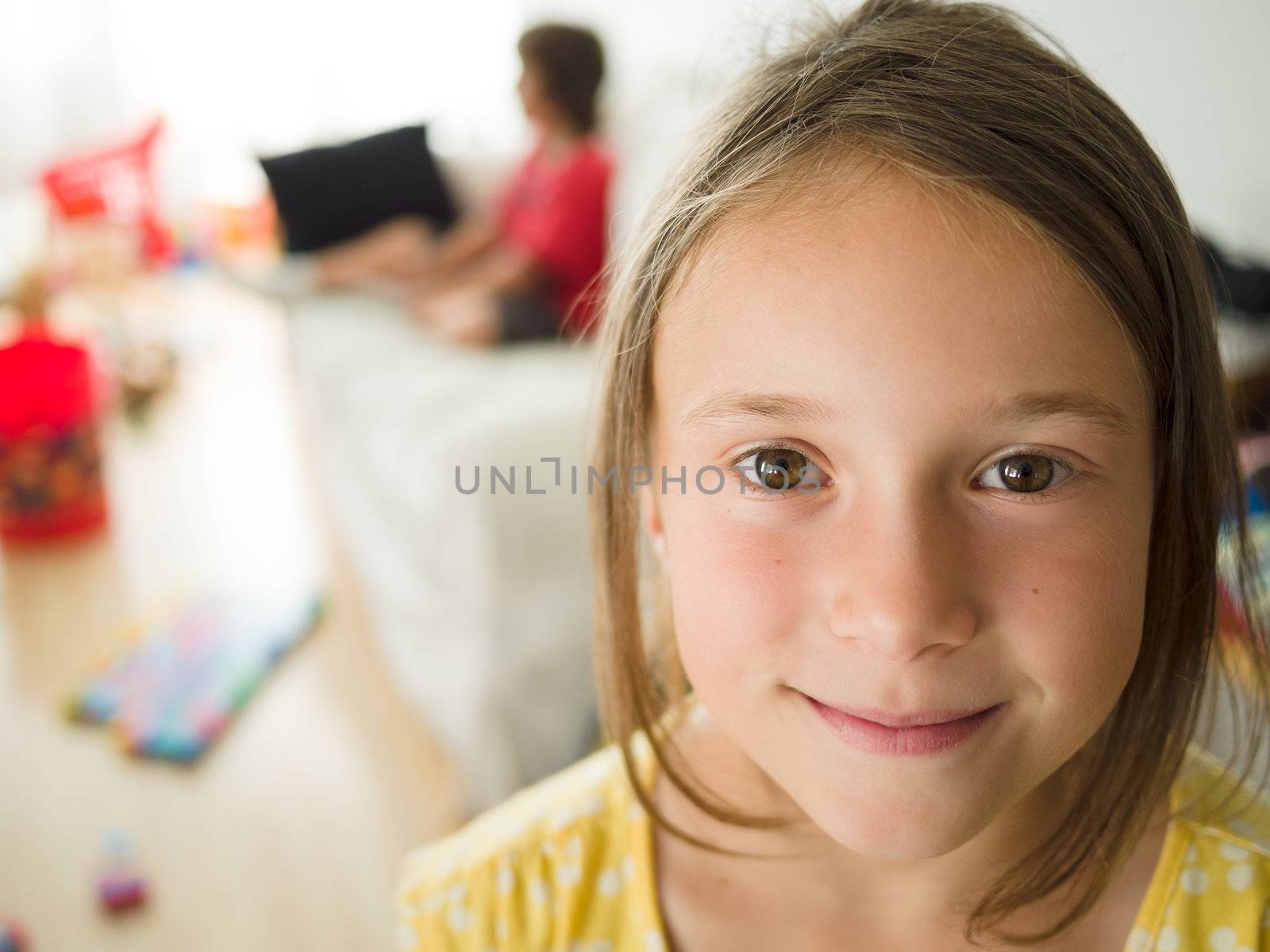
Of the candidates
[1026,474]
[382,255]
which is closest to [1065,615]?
[1026,474]

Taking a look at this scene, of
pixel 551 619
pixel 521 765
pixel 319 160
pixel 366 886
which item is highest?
pixel 319 160

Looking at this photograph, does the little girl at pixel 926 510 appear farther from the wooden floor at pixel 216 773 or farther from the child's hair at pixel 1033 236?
the wooden floor at pixel 216 773

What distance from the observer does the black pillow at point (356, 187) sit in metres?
2.06

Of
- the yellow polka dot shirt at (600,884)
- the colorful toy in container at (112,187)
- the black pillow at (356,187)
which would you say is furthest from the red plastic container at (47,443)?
the yellow polka dot shirt at (600,884)

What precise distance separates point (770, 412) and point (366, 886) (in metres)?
1.16

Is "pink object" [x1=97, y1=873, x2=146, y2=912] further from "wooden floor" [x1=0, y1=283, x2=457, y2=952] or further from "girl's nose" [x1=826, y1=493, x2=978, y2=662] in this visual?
"girl's nose" [x1=826, y1=493, x2=978, y2=662]

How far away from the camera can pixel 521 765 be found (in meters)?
1.43

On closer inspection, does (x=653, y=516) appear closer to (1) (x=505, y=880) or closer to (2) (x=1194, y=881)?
(1) (x=505, y=880)

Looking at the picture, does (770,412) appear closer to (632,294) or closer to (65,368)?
(632,294)

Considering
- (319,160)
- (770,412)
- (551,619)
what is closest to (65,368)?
(319,160)

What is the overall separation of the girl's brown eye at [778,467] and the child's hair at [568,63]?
163 centimetres

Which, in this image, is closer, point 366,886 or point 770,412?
point 770,412

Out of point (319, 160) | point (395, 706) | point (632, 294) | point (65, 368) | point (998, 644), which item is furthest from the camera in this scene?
point (65, 368)

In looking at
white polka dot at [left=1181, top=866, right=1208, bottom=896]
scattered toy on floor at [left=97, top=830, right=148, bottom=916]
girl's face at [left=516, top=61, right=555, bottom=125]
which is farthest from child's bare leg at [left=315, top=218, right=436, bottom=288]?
white polka dot at [left=1181, top=866, right=1208, bottom=896]
